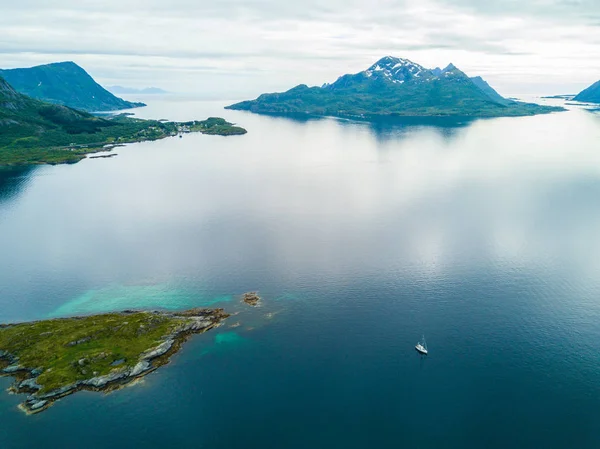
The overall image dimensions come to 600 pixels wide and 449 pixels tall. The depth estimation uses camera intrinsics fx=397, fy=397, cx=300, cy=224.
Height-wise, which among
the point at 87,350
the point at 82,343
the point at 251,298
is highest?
the point at 82,343

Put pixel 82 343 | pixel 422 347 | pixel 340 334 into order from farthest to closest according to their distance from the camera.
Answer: pixel 340 334 → pixel 82 343 → pixel 422 347

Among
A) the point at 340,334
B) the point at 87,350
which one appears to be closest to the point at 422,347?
the point at 340,334

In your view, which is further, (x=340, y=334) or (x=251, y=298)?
(x=251, y=298)

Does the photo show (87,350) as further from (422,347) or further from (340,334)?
(422,347)

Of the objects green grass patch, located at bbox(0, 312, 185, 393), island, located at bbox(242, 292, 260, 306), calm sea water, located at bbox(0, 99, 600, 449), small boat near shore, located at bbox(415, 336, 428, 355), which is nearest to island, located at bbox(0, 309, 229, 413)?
green grass patch, located at bbox(0, 312, 185, 393)

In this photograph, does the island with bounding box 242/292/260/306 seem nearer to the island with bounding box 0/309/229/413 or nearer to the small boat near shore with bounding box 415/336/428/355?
the island with bounding box 0/309/229/413

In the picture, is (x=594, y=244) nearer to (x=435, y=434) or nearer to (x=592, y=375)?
(x=592, y=375)

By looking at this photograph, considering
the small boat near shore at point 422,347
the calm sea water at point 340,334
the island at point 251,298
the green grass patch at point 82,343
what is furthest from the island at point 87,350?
the small boat near shore at point 422,347

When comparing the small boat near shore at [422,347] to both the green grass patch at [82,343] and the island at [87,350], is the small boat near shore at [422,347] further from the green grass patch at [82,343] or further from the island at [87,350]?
the green grass patch at [82,343]
